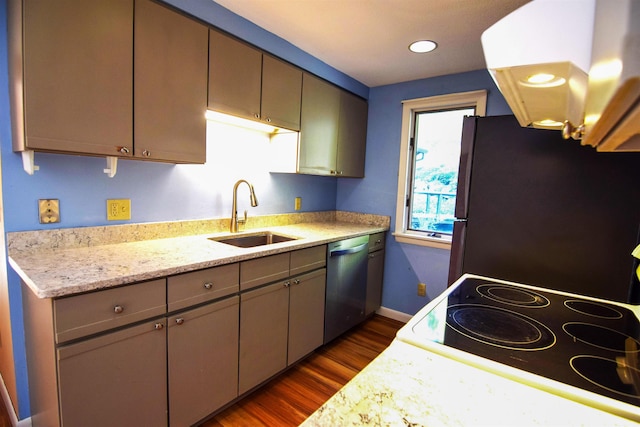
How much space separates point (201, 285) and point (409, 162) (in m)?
2.22

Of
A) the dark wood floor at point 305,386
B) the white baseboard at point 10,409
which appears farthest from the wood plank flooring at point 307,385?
the white baseboard at point 10,409

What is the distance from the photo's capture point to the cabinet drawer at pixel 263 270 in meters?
1.64

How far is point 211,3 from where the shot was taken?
175 cm

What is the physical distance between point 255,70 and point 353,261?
1576 mm

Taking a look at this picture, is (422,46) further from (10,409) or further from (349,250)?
(10,409)

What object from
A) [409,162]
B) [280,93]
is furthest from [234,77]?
[409,162]

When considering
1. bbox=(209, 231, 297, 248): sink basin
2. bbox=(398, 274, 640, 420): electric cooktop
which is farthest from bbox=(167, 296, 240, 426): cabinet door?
bbox=(398, 274, 640, 420): electric cooktop

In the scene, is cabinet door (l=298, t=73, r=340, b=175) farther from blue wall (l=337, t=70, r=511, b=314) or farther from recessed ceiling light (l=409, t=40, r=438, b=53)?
recessed ceiling light (l=409, t=40, r=438, b=53)

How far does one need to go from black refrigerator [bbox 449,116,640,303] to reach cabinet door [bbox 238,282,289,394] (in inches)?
40.9

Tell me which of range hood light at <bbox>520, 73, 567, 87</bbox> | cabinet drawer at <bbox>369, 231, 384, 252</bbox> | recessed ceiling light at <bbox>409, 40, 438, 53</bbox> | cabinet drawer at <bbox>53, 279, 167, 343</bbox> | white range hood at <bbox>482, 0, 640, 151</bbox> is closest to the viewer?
white range hood at <bbox>482, 0, 640, 151</bbox>

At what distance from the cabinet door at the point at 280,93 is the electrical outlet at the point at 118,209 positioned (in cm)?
96

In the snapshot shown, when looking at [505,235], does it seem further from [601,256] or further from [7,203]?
[7,203]

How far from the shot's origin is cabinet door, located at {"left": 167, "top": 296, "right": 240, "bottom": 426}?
1393 mm

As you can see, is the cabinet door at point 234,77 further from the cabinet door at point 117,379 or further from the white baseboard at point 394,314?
the white baseboard at point 394,314
